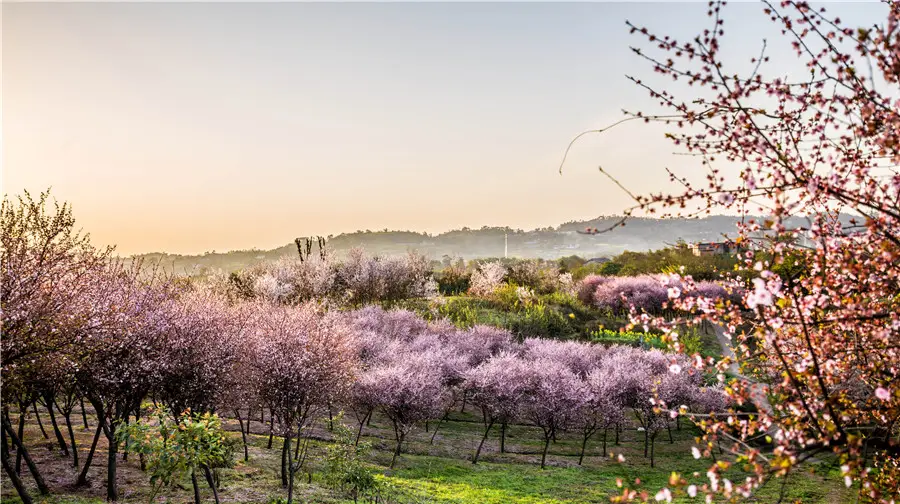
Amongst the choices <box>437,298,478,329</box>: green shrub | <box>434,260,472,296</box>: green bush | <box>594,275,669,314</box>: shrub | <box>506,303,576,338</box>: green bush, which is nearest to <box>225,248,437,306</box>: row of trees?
<box>434,260,472,296</box>: green bush

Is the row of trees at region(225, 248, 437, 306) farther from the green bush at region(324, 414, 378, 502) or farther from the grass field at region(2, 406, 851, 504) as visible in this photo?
the green bush at region(324, 414, 378, 502)

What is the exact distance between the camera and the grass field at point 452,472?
49.8 ft

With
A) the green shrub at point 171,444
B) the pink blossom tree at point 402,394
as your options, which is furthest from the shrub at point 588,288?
the green shrub at point 171,444

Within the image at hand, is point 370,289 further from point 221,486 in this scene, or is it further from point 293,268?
point 221,486

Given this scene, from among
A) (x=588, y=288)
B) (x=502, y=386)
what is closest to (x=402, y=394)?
(x=502, y=386)

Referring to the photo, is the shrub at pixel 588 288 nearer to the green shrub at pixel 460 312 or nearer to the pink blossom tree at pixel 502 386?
the green shrub at pixel 460 312

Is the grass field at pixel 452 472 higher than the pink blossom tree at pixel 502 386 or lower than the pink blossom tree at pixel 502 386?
lower

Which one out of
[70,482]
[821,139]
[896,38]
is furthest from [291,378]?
[896,38]

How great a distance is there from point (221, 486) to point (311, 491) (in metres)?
2.54

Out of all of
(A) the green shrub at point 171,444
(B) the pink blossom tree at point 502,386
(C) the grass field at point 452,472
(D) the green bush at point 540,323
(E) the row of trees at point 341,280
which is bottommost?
(C) the grass field at point 452,472

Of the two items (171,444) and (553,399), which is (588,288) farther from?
(171,444)

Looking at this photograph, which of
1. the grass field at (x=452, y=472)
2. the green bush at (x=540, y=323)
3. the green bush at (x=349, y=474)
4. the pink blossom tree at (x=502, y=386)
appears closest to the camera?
the green bush at (x=349, y=474)

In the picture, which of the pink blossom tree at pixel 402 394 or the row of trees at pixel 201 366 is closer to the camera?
the row of trees at pixel 201 366

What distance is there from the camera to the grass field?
15164 mm
